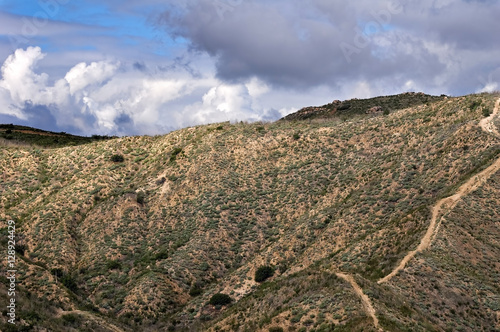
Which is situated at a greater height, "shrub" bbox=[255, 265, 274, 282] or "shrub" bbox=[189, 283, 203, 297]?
"shrub" bbox=[255, 265, 274, 282]

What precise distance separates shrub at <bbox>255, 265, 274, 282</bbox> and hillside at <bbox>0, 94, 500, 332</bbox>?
0.56 m

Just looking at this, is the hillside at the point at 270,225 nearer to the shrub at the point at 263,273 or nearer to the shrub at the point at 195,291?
the shrub at the point at 195,291

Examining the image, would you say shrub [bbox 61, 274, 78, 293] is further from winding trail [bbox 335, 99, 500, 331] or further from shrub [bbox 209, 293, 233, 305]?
winding trail [bbox 335, 99, 500, 331]

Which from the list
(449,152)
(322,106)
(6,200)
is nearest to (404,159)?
(449,152)

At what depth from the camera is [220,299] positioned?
5347 cm

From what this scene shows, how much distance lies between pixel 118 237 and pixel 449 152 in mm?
41578

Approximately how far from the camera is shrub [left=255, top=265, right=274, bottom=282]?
55344 millimetres

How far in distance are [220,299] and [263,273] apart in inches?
213

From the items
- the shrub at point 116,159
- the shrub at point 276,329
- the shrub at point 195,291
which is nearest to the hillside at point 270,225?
the shrub at point 195,291

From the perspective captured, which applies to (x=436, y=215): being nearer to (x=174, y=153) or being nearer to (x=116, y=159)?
(x=174, y=153)

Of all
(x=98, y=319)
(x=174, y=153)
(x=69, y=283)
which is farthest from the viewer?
(x=174, y=153)

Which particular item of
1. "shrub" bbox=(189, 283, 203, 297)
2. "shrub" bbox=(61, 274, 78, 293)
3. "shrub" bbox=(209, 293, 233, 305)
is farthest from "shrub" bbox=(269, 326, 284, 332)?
"shrub" bbox=(61, 274, 78, 293)

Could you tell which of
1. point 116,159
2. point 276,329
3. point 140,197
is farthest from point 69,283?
point 276,329

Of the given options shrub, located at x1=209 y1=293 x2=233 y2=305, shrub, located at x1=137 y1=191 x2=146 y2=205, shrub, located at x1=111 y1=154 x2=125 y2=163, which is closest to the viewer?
shrub, located at x1=209 y1=293 x2=233 y2=305
